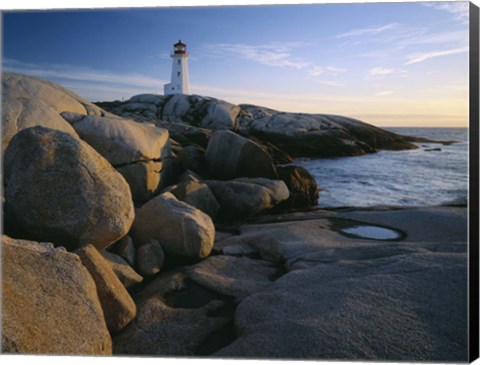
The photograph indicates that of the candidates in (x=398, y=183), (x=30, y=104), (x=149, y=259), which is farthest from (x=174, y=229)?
(x=398, y=183)

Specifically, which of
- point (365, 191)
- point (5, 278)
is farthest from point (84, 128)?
point (365, 191)

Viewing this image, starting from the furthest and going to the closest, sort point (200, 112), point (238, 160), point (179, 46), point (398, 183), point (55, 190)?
1. point (200, 112)
2. point (398, 183)
3. point (238, 160)
4. point (179, 46)
5. point (55, 190)

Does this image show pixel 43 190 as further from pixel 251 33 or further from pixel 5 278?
pixel 251 33

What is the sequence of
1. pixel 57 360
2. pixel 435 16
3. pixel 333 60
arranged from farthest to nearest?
1. pixel 333 60
2. pixel 435 16
3. pixel 57 360

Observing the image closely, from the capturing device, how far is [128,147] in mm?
5469

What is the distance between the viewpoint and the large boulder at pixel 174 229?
4.00 meters

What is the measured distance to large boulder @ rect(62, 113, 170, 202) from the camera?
17.3 feet

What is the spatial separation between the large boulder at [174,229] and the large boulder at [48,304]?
4.26ft

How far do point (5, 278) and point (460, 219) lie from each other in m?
4.94

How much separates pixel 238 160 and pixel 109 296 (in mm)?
4765

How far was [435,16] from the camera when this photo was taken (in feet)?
10.9

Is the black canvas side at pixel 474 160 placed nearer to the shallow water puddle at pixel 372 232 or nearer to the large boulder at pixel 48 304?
the shallow water puddle at pixel 372 232

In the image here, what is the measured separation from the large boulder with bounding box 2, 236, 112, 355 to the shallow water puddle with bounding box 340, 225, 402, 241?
10.7ft

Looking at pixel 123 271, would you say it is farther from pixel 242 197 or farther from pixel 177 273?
pixel 242 197
